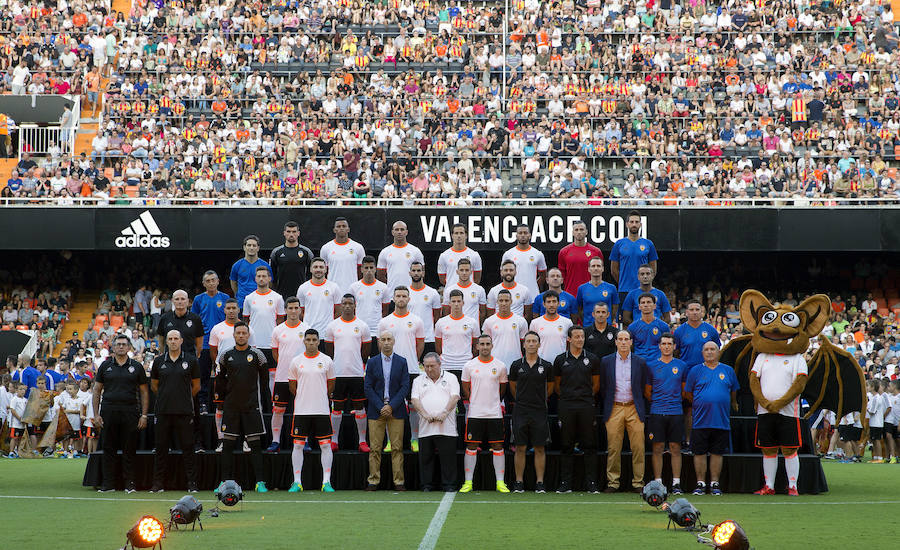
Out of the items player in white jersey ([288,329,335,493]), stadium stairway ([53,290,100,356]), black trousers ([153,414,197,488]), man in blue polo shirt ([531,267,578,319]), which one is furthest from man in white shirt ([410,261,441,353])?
stadium stairway ([53,290,100,356])

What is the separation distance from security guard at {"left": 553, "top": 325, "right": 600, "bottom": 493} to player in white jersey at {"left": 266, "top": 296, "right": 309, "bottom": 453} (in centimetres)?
269

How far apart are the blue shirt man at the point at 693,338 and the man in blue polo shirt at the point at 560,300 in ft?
3.95

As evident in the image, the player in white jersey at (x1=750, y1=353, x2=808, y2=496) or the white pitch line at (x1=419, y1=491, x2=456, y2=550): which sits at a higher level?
the player in white jersey at (x1=750, y1=353, x2=808, y2=496)

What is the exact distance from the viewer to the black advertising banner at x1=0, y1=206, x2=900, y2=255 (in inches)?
931

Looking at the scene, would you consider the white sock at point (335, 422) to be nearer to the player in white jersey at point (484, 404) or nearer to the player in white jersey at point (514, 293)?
the player in white jersey at point (484, 404)

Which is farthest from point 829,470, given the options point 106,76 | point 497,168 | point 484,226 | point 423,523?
point 106,76

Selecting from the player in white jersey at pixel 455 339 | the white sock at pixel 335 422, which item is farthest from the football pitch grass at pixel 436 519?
the player in white jersey at pixel 455 339

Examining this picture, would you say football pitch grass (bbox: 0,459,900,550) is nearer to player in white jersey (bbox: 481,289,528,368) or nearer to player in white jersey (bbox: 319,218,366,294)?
player in white jersey (bbox: 481,289,528,368)

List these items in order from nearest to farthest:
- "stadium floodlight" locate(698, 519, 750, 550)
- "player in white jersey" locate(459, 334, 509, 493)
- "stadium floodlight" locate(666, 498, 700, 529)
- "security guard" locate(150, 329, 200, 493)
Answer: "stadium floodlight" locate(698, 519, 750, 550) → "stadium floodlight" locate(666, 498, 700, 529) → "security guard" locate(150, 329, 200, 493) → "player in white jersey" locate(459, 334, 509, 493)

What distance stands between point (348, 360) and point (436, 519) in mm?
3192

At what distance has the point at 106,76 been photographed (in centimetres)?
2959

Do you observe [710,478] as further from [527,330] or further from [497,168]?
[497,168]

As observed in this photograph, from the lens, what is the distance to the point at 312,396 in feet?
39.9

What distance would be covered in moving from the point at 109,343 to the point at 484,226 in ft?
24.3
